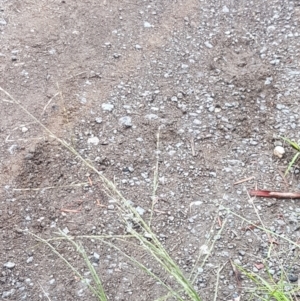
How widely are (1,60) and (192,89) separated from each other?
3.24 feet

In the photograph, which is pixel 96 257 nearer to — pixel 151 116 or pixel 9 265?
pixel 9 265

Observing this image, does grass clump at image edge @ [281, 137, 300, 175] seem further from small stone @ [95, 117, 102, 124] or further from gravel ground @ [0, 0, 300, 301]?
small stone @ [95, 117, 102, 124]

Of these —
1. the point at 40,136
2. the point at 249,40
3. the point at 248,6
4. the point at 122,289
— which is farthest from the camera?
the point at 248,6

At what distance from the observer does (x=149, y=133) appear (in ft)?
8.34

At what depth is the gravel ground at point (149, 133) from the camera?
2.13m

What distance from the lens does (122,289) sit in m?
2.05

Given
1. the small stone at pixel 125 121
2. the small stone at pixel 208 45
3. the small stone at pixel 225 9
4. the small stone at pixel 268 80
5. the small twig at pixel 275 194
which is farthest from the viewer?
the small stone at pixel 225 9

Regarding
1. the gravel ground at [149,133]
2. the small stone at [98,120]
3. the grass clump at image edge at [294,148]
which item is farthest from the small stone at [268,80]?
the small stone at [98,120]

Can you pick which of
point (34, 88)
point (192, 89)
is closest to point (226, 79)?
point (192, 89)

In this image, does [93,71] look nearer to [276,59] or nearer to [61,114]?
[61,114]

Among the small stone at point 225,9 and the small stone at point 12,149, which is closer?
the small stone at point 12,149

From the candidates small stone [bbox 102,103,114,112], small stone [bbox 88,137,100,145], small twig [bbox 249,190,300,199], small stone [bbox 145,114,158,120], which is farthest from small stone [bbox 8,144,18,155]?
small twig [bbox 249,190,300,199]

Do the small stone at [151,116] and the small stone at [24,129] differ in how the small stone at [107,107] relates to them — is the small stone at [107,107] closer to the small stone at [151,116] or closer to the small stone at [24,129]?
the small stone at [151,116]

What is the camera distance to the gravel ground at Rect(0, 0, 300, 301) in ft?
6.99
